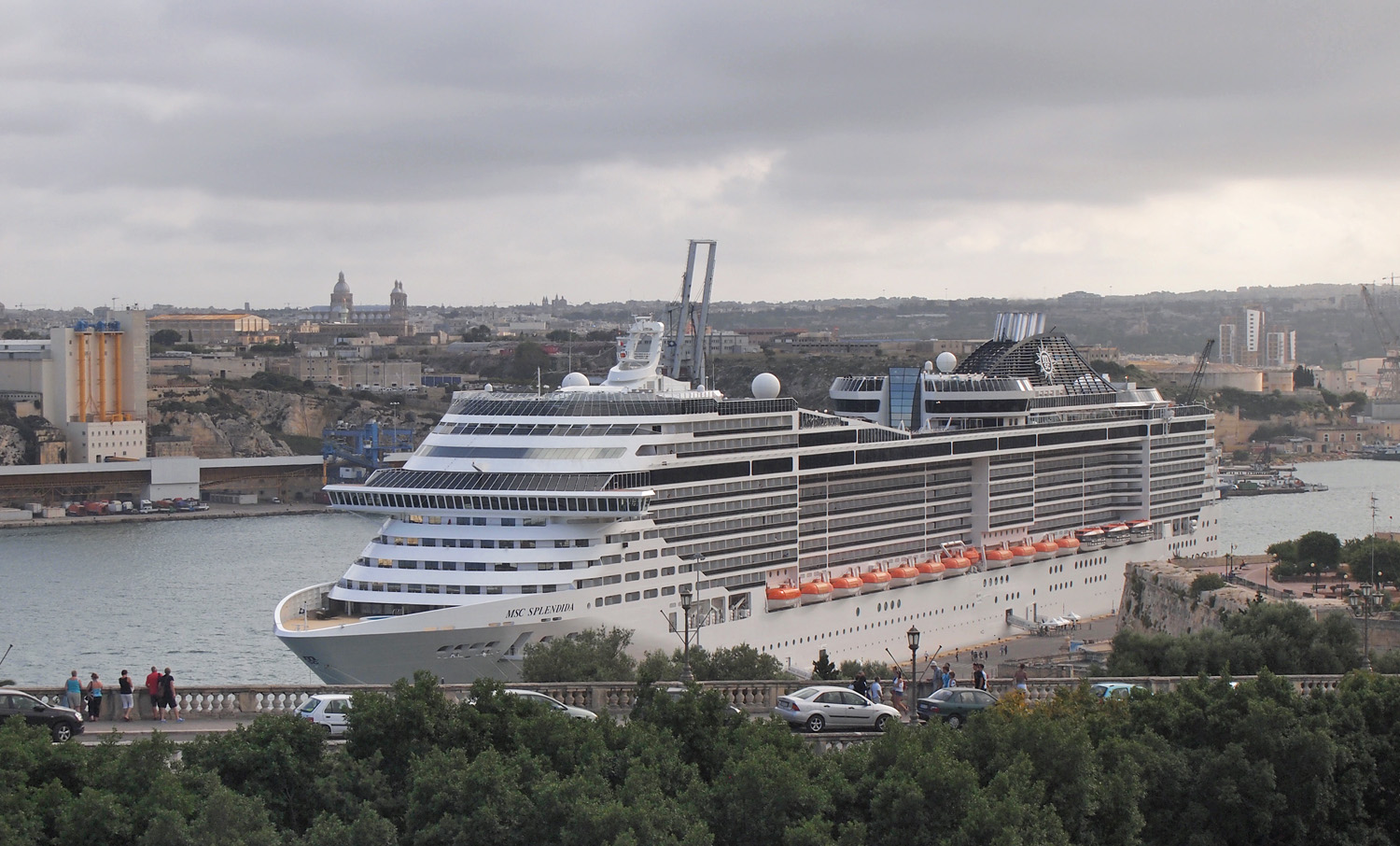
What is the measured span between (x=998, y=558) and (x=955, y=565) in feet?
5.99

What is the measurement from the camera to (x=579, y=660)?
19.9 meters

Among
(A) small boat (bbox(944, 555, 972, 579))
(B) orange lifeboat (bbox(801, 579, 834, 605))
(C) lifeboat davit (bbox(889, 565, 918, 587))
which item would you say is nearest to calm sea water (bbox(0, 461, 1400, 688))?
(B) orange lifeboat (bbox(801, 579, 834, 605))

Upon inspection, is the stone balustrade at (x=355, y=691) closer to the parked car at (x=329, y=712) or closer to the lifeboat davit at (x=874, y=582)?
the parked car at (x=329, y=712)

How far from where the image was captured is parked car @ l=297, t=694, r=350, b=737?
1202 centimetres

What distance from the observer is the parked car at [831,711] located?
12.7m

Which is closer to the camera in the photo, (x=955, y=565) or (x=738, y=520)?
(x=738, y=520)

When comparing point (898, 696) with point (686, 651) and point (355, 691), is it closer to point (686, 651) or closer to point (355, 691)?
point (686, 651)

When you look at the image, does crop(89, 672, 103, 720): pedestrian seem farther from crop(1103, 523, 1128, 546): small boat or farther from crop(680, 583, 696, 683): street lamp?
crop(1103, 523, 1128, 546): small boat

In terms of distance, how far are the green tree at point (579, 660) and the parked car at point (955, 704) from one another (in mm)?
5759

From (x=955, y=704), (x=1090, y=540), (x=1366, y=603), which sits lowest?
(x=1090, y=540)

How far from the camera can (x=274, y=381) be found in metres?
97.8

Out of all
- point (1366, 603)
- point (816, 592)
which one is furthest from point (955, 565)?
point (1366, 603)

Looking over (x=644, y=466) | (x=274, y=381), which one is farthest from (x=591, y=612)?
(x=274, y=381)

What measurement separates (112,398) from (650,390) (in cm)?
6089
